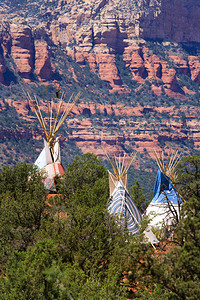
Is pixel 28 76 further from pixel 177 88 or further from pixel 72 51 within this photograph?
pixel 177 88

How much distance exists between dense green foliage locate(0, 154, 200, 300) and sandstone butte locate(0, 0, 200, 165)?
100m

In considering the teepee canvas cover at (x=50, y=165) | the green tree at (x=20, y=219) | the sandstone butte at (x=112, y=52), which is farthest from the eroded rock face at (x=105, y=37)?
the green tree at (x=20, y=219)

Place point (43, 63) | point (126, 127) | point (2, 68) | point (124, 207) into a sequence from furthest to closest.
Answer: point (43, 63)
point (126, 127)
point (2, 68)
point (124, 207)

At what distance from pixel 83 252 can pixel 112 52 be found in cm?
15296

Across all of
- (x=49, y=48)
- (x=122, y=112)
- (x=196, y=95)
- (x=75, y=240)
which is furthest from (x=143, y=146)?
(x=75, y=240)

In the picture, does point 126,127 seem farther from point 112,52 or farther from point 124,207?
point 124,207

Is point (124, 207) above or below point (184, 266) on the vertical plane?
below

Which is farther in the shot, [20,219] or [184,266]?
[20,219]

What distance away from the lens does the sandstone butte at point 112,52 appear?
143 m

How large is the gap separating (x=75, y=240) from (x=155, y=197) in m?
12.5

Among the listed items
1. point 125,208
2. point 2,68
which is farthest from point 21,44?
point 125,208

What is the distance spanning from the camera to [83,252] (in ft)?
66.2

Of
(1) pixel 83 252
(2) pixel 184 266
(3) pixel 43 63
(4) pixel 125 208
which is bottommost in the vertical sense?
(4) pixel 125 208

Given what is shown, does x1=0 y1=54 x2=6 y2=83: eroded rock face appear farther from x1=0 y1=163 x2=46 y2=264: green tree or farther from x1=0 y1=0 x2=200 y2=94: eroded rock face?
x1=0 y1=163 x2=46 y2=264: green tree
